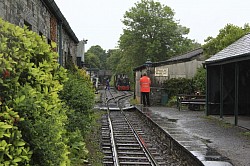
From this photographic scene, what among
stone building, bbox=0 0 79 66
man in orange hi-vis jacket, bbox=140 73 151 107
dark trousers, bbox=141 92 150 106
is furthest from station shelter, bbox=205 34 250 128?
stone building, bbox=0 0 79 66

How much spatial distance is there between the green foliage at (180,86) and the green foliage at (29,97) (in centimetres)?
1850

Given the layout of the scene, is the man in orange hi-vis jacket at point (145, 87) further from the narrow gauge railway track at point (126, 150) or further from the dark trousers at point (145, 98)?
the narrow gauge railway track at point (126, 150)

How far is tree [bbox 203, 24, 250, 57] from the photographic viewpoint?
22.9 m

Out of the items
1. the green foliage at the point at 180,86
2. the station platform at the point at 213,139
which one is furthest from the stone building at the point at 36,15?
the green foliage at the point at 180,86

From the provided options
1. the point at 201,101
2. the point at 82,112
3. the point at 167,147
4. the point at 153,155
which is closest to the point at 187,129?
the point at 167,147

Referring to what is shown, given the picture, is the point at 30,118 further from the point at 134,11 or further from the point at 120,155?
the point at 134,11

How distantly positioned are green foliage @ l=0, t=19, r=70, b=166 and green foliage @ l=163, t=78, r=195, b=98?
18.5 m

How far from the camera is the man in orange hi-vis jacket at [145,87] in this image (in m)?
20.2

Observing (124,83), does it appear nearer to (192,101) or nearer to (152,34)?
(152,34)

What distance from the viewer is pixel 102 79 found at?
3376 inches

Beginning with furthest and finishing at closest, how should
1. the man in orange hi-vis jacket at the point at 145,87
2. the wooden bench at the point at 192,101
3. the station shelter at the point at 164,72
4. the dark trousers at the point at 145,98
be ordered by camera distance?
the station shelter at the point at 164,72 < the dark trousers at the point at 145,98 < the man in orange hi-vis jacket at the point at 145,87 < the wooden bench at the point at 192,101

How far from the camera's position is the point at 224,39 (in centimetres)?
2298

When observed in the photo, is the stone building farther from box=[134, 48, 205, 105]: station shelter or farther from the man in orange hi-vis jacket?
box=[134, 48, 205, 105]: station shelter

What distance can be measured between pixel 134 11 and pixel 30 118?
167 ft
